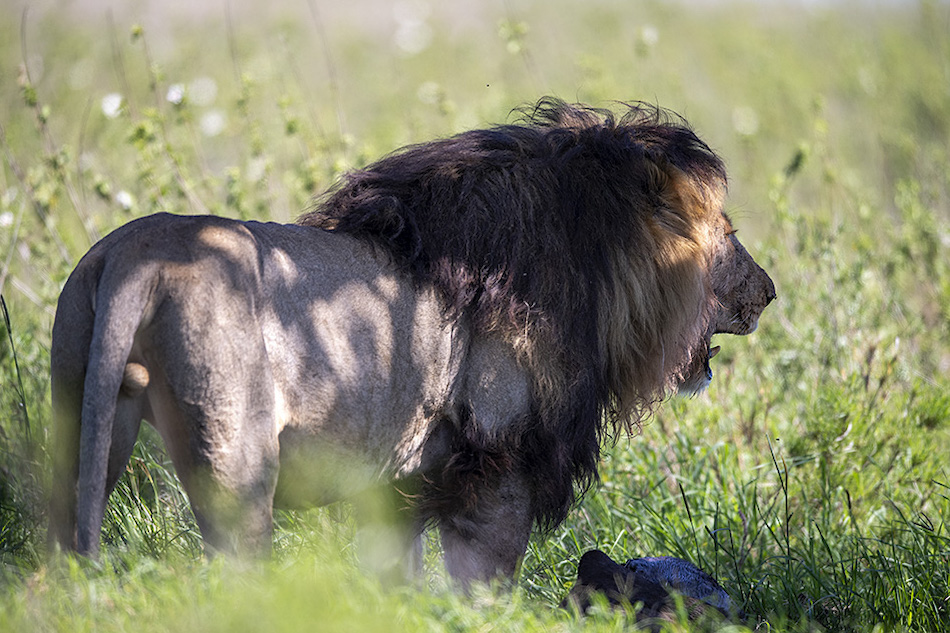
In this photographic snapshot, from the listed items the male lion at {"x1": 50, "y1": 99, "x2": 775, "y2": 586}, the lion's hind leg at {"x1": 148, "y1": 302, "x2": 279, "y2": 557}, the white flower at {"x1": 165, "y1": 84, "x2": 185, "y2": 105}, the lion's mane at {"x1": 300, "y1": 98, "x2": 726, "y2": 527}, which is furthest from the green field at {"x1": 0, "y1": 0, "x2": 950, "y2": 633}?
the lion's mane at {"x1": 300, "y1": 98, "x2": 726, "y2": 527}

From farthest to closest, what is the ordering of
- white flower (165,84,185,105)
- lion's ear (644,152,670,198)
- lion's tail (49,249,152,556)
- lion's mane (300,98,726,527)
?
1. white flower (165,84,185,105)
2. lion's ear (644,152,670,198)
3. lion's mane (300,98,726,527)
4. lion's tail (49,249,152,556)

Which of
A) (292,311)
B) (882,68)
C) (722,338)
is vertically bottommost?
(722,338)

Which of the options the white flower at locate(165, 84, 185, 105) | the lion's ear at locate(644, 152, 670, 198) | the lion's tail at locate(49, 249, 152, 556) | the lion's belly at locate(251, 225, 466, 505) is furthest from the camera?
the white flower at locate(165, 84, 185, 105)

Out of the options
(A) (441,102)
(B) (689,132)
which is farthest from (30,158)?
(B) (689,132)

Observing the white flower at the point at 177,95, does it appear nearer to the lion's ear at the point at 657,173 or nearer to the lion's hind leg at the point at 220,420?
the lion's ear at the point at 657,173

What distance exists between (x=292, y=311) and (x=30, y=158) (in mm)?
6216

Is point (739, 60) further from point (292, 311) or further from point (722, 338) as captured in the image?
point (292, 311)

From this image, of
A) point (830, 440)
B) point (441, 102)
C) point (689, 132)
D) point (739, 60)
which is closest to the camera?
point (689, 132)

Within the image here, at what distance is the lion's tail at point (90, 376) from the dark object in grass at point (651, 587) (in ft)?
4.50

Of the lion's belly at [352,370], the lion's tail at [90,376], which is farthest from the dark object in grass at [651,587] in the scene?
the lion's tail at [90,376]

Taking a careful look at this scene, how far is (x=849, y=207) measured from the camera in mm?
7449

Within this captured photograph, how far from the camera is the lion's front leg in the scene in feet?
9.22

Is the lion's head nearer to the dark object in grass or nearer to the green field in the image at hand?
the dark object in grass

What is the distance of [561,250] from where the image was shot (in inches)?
112
